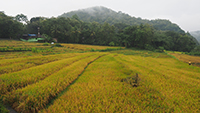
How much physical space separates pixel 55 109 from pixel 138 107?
3108mm

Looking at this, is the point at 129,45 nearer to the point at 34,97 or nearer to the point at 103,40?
the point at 103,40

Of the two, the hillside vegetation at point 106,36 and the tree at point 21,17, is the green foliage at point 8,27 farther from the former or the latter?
the tree at point 21,17

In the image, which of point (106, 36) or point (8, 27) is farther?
point (106, 36)

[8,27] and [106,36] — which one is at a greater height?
[106,36]

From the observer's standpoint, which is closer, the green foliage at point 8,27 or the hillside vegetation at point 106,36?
the green foliage at point 8,27

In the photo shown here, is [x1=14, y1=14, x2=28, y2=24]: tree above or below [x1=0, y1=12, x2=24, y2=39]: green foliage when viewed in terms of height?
above

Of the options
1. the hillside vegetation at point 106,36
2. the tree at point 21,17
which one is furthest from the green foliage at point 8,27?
the tree at point 21,17

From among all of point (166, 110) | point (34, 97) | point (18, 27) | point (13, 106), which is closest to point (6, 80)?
point (13, 106)

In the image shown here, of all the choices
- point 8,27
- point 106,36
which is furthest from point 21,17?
point 106,36

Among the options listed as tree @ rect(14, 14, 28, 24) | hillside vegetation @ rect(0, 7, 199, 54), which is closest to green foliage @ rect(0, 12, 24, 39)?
hillside vegetation @ rect(0, 7, 199, 54)

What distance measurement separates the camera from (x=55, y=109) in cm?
311

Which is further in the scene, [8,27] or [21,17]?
[21,17]

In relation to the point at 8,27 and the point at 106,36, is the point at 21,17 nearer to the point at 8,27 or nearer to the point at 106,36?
the point at 8,27

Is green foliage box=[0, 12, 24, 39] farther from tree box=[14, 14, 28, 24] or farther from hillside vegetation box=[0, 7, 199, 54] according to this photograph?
tree box=[14, 14, 28, 24]
